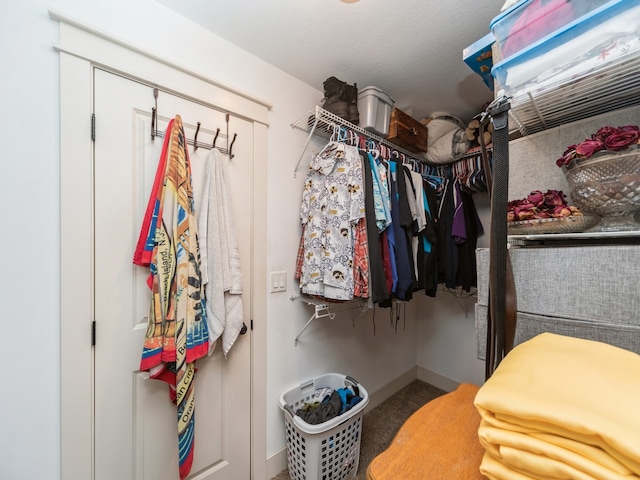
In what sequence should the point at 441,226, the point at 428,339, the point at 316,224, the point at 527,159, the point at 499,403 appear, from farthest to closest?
the point at 428,339
the point at 441,226
the point at 316,224
the point at 527,159
the point at 499,403

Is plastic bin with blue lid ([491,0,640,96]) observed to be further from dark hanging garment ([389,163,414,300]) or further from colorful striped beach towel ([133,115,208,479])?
colorful striped beach towel ([133,115,208,479])

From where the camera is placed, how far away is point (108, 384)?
1.02 m

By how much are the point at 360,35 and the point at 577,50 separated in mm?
1025

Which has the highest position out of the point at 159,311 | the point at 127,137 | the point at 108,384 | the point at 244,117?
the point at 244,117

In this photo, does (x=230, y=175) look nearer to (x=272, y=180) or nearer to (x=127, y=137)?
(x=272, y=180)

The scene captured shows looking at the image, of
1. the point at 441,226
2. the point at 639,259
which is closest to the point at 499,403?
the point at 639,259

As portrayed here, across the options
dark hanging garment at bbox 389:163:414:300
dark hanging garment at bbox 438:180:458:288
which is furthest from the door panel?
dark hanging garment at bbox 438:180:458:288

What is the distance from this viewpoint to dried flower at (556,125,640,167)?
555mm

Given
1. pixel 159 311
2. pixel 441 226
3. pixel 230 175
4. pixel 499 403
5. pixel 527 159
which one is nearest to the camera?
pixel 499 403

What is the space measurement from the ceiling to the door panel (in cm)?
46

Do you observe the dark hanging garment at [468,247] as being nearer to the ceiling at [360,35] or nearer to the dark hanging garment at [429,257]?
the dark hanging garment at [429,257]

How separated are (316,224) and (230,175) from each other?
0.52 metres

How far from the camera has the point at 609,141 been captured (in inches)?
22.5

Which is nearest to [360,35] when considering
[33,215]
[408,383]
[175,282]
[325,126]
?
[325,126]
